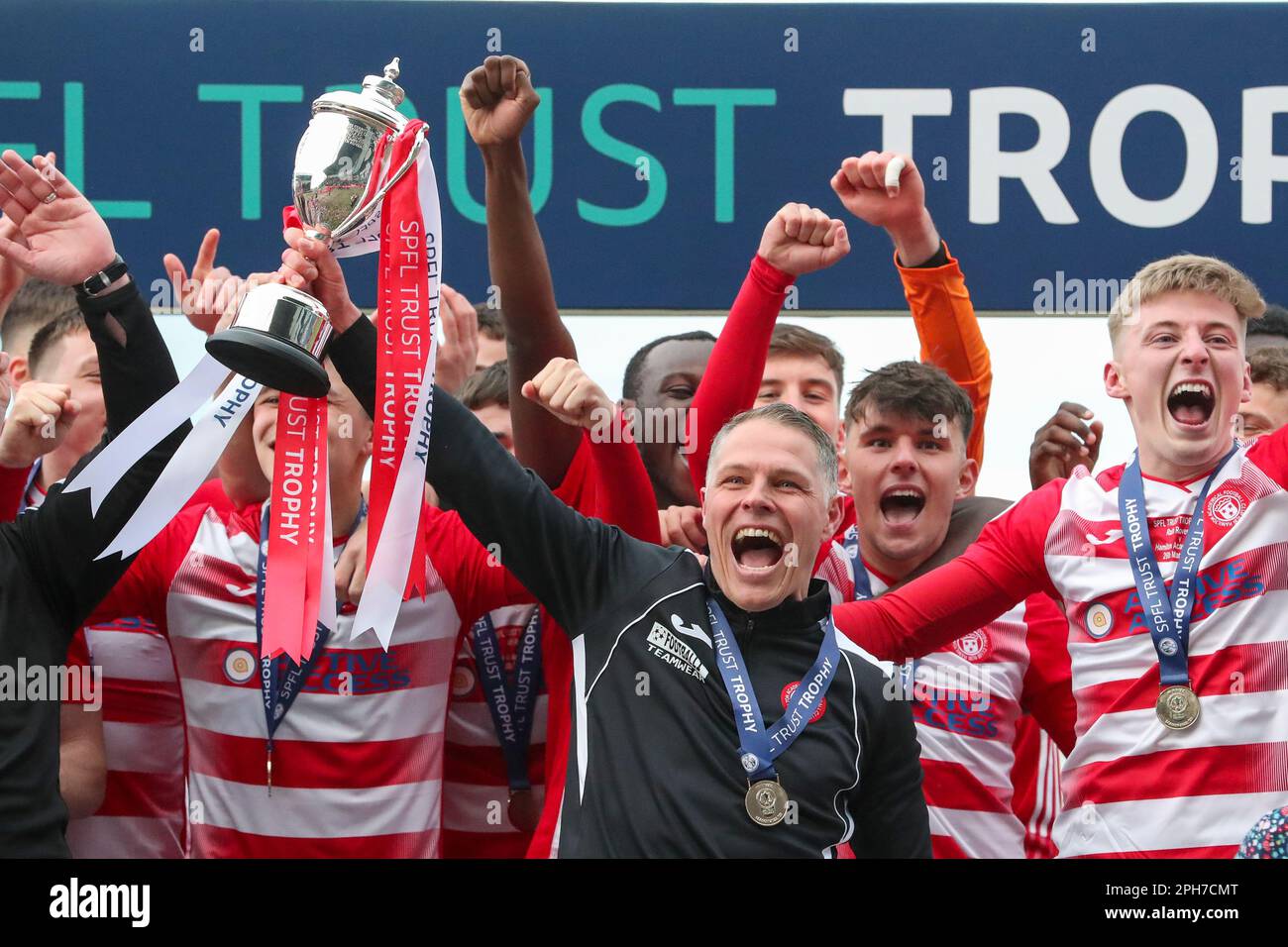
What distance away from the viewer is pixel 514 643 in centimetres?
310

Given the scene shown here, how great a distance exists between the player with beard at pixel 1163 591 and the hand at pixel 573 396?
674mm

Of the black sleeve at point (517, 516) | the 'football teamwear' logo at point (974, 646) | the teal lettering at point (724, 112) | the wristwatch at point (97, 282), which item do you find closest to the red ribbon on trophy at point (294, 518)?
the black sleeve at point (517, 516)

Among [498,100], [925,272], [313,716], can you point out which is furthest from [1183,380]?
[313,716]

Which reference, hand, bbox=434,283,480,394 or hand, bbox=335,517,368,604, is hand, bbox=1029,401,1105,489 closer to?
hand, bbox=434,283,480,394

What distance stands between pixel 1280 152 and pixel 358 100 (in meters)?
2.81

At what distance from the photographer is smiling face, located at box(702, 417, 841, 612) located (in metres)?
2.57

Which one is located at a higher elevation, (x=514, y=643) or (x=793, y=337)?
(x=793, y=337)

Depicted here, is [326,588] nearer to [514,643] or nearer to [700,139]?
[514,643]

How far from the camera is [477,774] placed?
124 inches

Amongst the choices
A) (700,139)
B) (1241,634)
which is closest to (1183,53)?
(700,139)

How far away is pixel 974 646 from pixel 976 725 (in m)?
0.17

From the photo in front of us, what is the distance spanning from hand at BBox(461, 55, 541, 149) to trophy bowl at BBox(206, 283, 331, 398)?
717 mm

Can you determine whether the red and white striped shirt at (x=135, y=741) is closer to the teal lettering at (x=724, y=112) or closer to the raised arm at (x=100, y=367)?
the raised arm at (x=100, y=367)

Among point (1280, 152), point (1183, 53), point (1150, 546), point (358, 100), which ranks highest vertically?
point (1183, 53)
